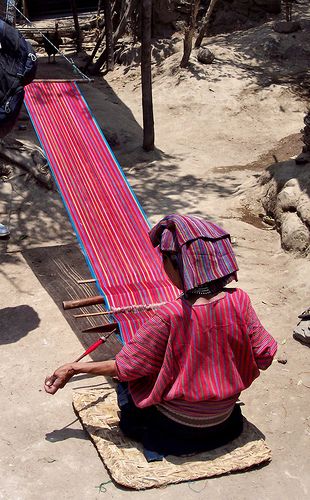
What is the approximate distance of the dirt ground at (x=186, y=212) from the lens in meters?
3.19

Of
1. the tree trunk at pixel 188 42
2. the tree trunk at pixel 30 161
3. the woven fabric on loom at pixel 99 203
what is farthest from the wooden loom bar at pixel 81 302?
the tree trunk at pixel 188 42

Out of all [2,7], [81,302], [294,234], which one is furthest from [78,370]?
[2,7]

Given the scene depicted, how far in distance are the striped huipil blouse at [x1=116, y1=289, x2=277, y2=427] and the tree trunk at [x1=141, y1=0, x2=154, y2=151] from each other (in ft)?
20.3

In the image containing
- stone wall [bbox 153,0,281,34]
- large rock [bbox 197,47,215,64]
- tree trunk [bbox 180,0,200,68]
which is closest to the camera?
tree trunk [bbox 180,0,200,68]

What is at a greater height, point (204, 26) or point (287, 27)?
point (204, 26)

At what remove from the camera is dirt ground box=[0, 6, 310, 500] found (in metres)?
3.19

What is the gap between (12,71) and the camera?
463 centimetres

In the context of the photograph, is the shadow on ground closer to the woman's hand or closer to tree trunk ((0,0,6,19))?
the woman's hand

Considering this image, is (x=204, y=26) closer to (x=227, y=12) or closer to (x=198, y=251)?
(x=227, y=12)

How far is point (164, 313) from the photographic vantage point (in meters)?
2.85

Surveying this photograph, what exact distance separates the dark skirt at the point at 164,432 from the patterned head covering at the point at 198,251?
70 cm

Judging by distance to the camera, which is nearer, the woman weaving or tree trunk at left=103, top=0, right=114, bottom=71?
the woman weaving

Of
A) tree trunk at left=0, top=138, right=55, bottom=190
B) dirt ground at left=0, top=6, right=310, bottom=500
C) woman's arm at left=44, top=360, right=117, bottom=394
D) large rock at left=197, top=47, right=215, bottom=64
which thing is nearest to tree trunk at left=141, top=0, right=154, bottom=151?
dirt ground at left=0, top=6, right=310, bottom=500

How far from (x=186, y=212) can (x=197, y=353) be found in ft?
13.2
